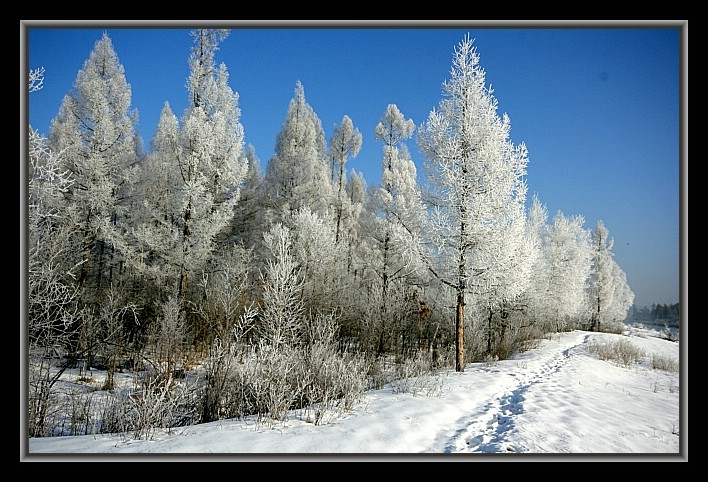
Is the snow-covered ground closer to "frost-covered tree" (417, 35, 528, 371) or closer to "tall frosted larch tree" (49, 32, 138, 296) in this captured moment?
"frost-covered tree" (417, 35, 528, 371)

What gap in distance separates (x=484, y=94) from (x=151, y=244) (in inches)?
459

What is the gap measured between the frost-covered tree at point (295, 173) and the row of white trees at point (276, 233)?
0.11 meters

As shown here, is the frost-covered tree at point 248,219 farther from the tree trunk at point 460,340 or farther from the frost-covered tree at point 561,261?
the frost-covered tree at point 561,261

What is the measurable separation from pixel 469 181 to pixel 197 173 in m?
9.67

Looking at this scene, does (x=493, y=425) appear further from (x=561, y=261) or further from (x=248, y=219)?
(x=561, y=261)

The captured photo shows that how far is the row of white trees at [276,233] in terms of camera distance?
9.02 metres

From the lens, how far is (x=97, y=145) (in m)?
14.3

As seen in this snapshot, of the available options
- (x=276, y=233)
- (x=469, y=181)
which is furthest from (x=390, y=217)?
(x=469, y=181)

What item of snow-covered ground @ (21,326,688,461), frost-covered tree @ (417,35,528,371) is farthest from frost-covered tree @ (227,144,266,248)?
snow-covered ground @ (21,326,688,461)

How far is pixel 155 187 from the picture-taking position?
17.5m

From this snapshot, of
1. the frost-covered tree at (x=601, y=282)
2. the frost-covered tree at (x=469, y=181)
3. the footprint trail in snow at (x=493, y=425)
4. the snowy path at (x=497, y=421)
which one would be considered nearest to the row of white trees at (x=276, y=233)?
the frost-covered tree at (x=469, y=181)

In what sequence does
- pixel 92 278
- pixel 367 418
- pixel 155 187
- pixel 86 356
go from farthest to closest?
pixel 155 187 < pixel 92 278 < pixel 86 356 < pixel 367 418
